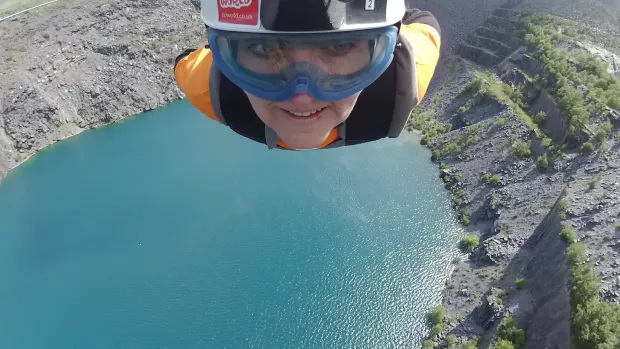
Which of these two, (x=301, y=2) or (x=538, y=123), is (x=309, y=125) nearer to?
(x=301, y=2)

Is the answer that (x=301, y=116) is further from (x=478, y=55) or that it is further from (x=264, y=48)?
(x=478, y=55)

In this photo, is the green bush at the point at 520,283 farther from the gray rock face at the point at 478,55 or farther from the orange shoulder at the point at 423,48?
the gray rock face at the point at 478,55

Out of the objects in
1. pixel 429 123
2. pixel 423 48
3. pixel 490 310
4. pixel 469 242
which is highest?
pixel 423 48

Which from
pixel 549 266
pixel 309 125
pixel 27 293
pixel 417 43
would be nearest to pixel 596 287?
pixel 549 266

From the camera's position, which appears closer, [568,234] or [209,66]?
[209,66]

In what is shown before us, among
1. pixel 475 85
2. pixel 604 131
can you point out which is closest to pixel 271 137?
pixel 604 131

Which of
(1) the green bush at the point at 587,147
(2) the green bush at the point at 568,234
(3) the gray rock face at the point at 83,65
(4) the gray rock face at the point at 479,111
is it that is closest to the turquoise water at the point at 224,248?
(4) the gray rock face at the point at 479,111

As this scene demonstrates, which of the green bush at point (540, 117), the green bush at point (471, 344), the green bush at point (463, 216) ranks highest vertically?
the green bush at point (540, 117)
